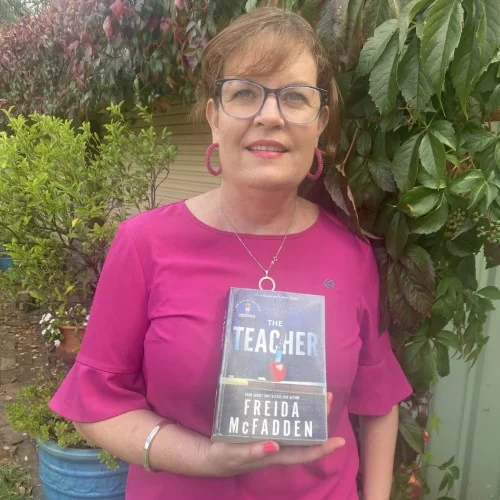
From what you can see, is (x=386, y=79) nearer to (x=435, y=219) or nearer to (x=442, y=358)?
(x=435, y=219)

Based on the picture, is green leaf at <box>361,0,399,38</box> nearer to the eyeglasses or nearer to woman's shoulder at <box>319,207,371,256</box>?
the eyeglasses

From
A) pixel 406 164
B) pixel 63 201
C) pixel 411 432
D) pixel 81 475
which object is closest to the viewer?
pixel 406 164

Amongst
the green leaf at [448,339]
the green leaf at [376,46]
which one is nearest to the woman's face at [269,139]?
the green leaf at [376,46]

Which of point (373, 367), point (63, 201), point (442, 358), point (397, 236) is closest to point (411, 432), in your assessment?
point (442, 358)

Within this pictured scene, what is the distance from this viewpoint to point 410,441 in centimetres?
166

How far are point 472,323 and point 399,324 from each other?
0.98ft

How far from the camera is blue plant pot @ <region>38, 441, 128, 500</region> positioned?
9.17 feet

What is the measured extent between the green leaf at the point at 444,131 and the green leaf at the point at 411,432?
88 cm

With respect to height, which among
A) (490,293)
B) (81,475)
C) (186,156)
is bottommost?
(81,475)

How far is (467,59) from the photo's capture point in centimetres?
112

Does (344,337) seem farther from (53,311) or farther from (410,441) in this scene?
(53,311)

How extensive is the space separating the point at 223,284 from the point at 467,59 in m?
0.72

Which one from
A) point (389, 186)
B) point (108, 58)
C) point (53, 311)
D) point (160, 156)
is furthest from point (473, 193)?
point (108, 58)

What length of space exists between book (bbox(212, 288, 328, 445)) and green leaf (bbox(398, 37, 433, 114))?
494 millimetres
